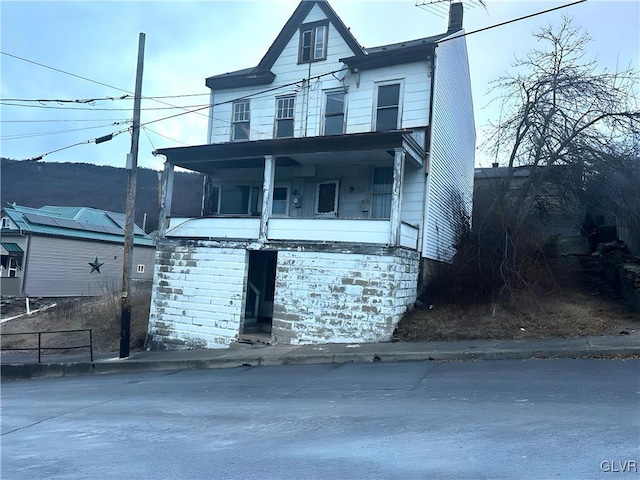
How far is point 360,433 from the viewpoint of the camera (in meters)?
5.70

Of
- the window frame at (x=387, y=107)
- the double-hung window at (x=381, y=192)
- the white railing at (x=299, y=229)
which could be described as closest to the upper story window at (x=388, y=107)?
the window frame at (x=387, y=107)

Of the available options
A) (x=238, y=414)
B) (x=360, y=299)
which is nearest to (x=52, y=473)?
(x=238, y=414)

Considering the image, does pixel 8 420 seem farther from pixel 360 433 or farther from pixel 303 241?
pixel 303 241

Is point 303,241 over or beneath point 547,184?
beneath

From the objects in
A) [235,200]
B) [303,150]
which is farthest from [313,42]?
[235,200]

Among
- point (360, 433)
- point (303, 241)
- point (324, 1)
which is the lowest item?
point (360, 433)

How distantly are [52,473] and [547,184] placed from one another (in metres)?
16.5

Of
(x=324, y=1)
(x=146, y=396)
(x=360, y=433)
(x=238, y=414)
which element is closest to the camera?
(x=360, y=433)

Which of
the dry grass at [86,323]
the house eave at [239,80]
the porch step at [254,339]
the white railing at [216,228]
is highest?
the house eave at [239,80]

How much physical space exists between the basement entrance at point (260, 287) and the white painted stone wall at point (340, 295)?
9.03 feet

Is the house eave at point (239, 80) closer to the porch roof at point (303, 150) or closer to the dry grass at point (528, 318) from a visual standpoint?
the porch roof at point (303, 150)

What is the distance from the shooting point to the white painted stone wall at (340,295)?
12.5m

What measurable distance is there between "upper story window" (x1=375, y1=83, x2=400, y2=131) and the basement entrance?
18.2 ft

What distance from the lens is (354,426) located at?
602cm
